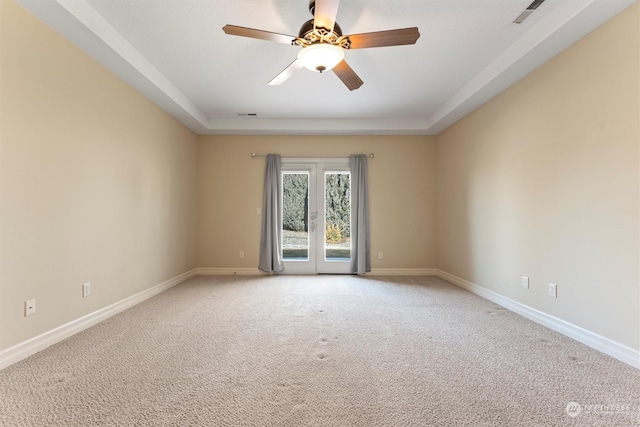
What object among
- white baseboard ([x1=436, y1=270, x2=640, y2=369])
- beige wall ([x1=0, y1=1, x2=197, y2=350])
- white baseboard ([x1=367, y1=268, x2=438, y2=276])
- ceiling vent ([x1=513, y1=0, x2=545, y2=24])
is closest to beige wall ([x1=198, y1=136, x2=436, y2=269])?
white baseboard ([x1=367, y1=268, x2=438, y2=276])

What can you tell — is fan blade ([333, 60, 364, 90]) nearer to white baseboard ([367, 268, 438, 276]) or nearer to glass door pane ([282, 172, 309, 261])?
glass door pane ([282, 172, 309, 261])

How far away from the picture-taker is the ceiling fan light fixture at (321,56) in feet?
6.88

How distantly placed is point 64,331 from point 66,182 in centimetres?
125

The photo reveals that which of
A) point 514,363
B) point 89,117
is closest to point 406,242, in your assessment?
point 514,363

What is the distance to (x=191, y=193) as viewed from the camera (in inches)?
192

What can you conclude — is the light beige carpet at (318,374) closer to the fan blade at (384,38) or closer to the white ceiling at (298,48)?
the fan blade at (384,38)

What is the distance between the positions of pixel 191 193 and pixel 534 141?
189 inches

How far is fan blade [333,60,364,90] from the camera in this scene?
2.46m

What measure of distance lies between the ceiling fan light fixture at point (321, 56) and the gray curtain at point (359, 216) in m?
2.93

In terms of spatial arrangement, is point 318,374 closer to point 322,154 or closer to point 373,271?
point 373,271

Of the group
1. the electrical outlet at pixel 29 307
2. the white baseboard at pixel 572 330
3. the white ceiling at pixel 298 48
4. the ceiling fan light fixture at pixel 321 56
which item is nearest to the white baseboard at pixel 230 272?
the white ceiling at pixel 298 48

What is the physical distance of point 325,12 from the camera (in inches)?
75.6

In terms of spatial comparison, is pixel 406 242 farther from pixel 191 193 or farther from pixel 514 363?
pixel 191 193

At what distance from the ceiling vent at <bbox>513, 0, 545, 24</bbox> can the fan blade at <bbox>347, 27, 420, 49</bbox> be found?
1.03 m
